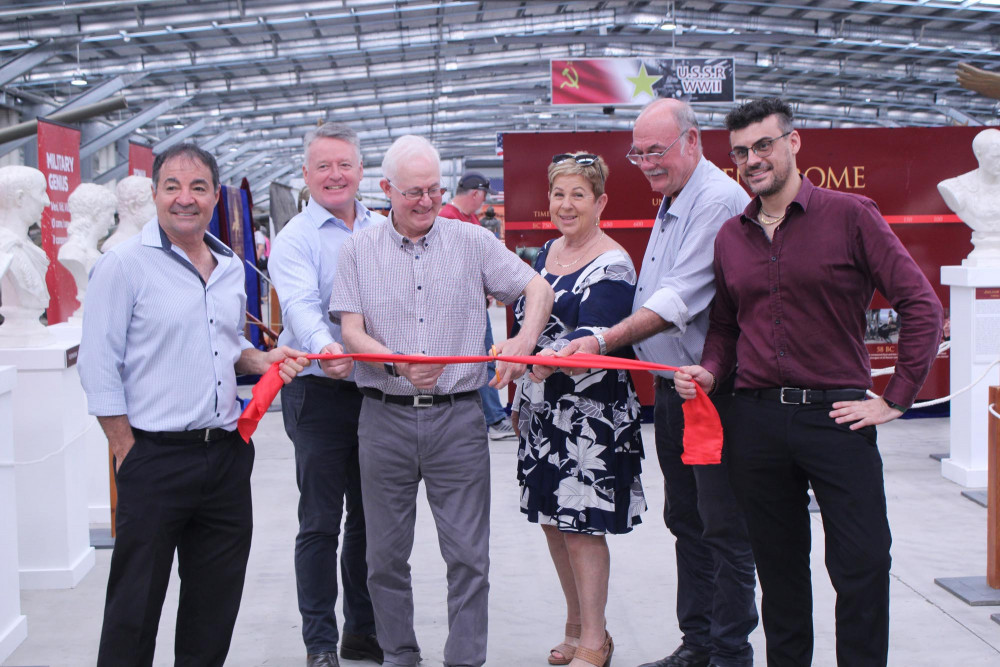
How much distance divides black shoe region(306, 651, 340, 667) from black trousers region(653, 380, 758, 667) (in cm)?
112

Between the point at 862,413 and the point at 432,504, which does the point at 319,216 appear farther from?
the point at 862,413

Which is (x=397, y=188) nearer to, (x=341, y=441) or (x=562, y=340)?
(x=562, y=340)

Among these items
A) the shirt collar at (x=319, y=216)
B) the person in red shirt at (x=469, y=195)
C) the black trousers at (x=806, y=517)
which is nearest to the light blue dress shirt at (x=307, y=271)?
the shirt collar at (x=319, y=216)

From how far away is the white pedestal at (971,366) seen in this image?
18.3 feet

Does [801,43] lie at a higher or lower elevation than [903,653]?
higher

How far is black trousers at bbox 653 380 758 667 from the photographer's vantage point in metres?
2.80

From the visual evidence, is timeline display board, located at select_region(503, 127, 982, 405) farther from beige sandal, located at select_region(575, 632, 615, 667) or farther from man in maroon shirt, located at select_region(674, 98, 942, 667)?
man in maroon shirt, located at select_region(674, 98, 942, 667)

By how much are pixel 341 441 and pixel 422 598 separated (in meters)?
1.11

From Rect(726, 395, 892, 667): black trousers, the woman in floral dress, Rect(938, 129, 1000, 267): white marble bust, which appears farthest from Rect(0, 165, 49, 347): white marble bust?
Rect(938, 129, 1000, 267): white marble bust

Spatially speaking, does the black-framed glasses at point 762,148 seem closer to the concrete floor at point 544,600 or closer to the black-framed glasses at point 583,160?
the black-framed glasses at point 583,160

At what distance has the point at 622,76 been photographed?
40.2 feet

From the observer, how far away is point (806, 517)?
251cm

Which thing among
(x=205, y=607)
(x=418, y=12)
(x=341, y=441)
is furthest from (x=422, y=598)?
(x=418, y=12)

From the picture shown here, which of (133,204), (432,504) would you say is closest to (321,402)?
(432,504)
